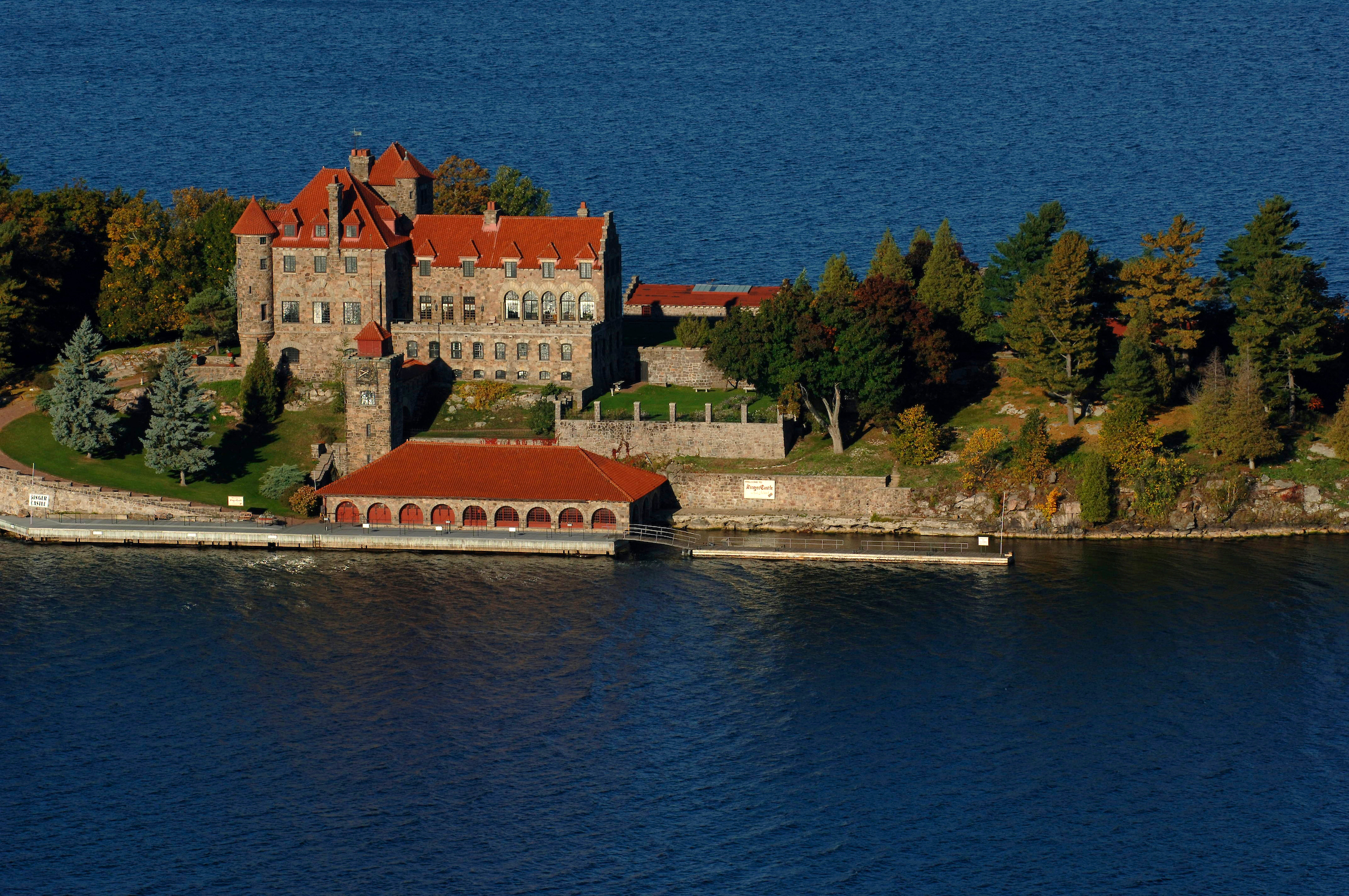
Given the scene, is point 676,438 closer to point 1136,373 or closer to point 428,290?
point 428,290

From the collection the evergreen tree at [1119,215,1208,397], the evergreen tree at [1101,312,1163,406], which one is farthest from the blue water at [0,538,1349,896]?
the evergreen tree at [1119,215,1208,397]

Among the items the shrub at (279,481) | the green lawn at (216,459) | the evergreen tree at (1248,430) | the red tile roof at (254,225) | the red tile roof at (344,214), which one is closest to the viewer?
the evergreen tree at (1248,430)

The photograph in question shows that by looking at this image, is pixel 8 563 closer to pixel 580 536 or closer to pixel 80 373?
pixel 80 373

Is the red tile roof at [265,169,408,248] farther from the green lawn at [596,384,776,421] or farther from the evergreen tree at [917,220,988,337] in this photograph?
the evergreen tree at [917,220,988,337]

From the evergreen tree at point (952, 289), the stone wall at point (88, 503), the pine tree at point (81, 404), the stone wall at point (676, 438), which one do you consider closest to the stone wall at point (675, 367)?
the stone wall at point (676, 438)

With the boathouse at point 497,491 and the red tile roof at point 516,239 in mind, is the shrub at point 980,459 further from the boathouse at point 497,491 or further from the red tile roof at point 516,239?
the red tile roof at point 516,239

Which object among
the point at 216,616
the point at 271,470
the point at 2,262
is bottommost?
the point at 216,616

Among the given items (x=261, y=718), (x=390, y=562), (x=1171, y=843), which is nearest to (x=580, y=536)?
(x=390, y=562)
